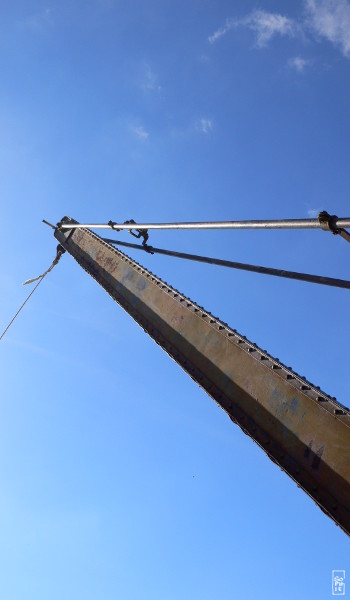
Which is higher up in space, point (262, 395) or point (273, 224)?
point (273, 224)

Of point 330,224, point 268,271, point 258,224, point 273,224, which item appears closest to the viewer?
point 330,224

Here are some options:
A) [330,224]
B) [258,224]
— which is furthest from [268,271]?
[330,224]

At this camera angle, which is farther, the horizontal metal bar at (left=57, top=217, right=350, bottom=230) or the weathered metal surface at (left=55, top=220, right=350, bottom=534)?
the weathered metal surface at (left=55, top=220, right=350, bottom=534)

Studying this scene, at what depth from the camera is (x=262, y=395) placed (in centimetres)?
498

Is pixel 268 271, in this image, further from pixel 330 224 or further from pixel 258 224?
pixel 330 224

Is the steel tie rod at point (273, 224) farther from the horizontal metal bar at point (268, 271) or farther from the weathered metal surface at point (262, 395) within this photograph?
the weathered metal surface at point (262, 395)

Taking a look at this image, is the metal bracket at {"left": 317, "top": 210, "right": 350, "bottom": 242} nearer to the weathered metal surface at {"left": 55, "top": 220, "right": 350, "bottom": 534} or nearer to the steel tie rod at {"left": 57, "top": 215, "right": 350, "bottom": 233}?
the steel tie rod at {"left": 57, "top": 215, "right": 350, "bottom": 233}

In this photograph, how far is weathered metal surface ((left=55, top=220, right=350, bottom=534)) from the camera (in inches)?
162

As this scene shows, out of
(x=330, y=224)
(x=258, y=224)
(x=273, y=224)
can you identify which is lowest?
(x=330, y=224)

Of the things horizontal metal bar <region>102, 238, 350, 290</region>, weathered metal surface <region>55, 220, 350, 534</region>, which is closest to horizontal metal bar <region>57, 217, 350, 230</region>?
horizontal metal bar <region>102, 238, 350, 290</region>

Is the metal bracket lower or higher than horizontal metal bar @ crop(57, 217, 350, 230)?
lower

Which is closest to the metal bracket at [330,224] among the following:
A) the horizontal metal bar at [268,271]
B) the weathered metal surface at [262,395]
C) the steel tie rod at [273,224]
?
the steel tie rod at [273,224]

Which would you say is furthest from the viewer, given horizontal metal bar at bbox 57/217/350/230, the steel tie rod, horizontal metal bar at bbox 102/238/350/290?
horizontal metal bar at bbox 102/238/350/290

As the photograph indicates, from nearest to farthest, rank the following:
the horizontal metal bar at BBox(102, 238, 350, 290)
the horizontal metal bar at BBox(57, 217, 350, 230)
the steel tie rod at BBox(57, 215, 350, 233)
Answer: the steel tie rod at BBox(57, 215, 350, 233)
the horizontal metal bar at BBox(57, 217, 350, 230)
the horizontal metal bar at BBox(102, 238, 350, 290)
